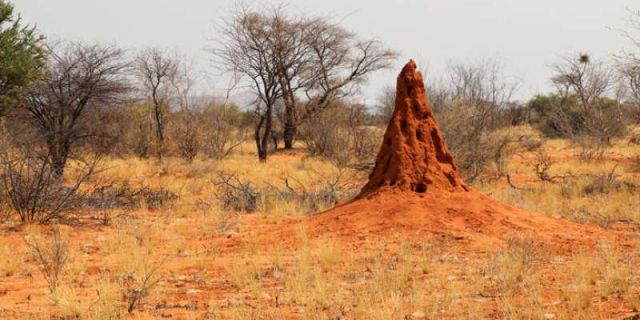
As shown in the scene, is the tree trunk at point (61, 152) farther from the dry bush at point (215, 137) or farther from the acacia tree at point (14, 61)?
the dry bush at point (215, 137)

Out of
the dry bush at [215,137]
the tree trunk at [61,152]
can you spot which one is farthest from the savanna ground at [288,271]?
the dry bush at [215,137]

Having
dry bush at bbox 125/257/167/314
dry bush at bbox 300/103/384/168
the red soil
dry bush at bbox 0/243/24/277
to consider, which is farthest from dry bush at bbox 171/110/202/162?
dry bush at bbox 125/257/167/314

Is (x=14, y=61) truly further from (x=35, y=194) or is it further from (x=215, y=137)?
(x=215, y=137)

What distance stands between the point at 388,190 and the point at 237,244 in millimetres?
2118

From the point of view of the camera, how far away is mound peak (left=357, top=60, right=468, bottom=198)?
8289mm

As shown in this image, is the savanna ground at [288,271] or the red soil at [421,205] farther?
the red soil at [421,205]

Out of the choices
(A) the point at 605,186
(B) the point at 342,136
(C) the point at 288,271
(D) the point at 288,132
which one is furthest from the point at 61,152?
(D) the point at 288,132

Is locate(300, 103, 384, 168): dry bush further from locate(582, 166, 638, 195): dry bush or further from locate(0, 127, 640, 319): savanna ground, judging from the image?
locate(0, 127, 640, 319): savanna ground

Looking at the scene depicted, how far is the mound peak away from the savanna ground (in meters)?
1.27

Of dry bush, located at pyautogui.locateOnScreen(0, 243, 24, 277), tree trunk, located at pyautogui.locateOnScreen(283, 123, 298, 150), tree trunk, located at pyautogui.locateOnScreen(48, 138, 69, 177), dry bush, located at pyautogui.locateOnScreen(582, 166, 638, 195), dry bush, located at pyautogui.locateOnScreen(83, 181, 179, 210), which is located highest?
tree trunk, located at pyautogui.locateOnScreen(283, 123, 298, 150)

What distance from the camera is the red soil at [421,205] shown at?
291 inches

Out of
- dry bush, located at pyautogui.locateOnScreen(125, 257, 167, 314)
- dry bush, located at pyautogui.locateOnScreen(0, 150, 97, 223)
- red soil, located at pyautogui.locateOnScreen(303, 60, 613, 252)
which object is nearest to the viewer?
dry bush, located at pyautogui.locateOnScreen(125, 257, 167, 314)

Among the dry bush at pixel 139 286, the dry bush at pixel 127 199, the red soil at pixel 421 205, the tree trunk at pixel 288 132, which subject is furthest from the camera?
the tree trunk at pixel 288 132

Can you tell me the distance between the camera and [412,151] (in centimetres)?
829
